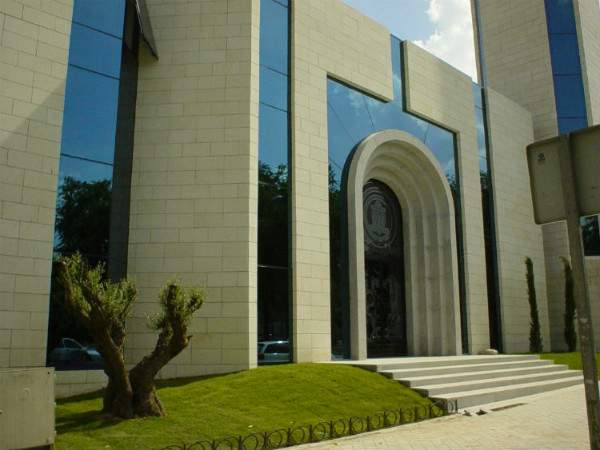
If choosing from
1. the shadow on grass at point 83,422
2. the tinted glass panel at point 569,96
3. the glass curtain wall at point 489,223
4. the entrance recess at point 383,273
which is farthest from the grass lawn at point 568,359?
the shadow on grass at point 83,422

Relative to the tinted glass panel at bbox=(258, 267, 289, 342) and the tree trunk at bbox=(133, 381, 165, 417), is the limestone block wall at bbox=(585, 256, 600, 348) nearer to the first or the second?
the tinted glass panel at bbox=(258, 267, 289, 342)

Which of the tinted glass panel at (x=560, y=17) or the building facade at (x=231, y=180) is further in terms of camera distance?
the tinted glass panel at (x=560, y=17)

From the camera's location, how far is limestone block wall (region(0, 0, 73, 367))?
10656 mm

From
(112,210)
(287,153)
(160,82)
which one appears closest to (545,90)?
(287,153)

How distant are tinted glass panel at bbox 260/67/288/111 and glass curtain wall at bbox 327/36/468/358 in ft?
5.52

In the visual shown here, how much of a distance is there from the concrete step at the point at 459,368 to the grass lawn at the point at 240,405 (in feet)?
2.02

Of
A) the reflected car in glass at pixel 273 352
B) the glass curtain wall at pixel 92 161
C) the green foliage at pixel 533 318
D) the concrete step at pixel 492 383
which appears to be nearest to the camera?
the glass curtain wall at pixel 92 161

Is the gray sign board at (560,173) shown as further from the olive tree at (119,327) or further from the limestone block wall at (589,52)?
the limestone block wall at (589,52)

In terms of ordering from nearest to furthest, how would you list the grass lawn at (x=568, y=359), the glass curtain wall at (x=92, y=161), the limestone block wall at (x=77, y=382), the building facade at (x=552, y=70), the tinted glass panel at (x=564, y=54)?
the limestone block wall at (x=77, y=382), the glass curtain wall at (x=92, y=161), the grass lawn at (x=568, y=359), the building facade at (x=552, y=70), the tinted glass panel at (x=564, y=54)

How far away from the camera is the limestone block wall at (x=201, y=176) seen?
1265cm

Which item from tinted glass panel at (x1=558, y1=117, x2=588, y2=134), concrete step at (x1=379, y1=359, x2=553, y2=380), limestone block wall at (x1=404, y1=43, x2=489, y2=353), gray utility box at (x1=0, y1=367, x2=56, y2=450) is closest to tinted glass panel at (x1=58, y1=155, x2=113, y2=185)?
gray utility box at (x1=0, y1=367, x2=56, y2=450)

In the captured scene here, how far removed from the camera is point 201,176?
13359mm

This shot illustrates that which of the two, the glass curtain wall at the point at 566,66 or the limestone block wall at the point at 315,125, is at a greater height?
the glass curtain wall at the point at 566,66

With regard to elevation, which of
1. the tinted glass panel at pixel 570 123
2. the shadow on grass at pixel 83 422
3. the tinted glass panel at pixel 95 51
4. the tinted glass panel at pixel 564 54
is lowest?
the shadow on grass at pixel 83 422
